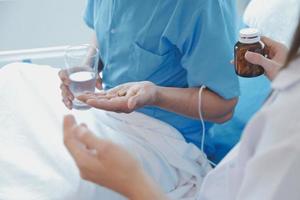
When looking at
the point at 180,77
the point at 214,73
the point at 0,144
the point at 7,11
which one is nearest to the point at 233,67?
the point at 214,73

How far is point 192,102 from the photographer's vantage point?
1229mm

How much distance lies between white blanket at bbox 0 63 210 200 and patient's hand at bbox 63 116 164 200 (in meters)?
0.40

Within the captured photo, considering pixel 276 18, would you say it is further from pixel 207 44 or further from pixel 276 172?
pixel 276 172

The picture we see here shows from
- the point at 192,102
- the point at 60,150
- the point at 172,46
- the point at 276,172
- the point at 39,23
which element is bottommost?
the point at 39,23

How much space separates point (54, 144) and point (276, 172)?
2.59 feet

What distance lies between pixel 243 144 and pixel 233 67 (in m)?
0.60

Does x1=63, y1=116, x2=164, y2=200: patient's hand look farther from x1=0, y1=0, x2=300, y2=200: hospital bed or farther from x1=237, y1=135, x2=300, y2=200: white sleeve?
x1=0, y1=0, x2=300, y2=200: hospital bed

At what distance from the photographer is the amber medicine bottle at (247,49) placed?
1.12 m

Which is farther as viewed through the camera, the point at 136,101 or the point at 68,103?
the point at 68,103

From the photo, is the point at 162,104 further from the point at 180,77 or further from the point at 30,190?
the point at 30,190

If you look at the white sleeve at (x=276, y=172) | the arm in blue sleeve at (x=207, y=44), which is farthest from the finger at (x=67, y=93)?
the white sleeve at (x=276, y=172)

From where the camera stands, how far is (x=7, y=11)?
2293 millimetres

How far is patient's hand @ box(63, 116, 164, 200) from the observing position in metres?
0.75

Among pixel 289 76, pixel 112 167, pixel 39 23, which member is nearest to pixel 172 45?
pixel 112 167
